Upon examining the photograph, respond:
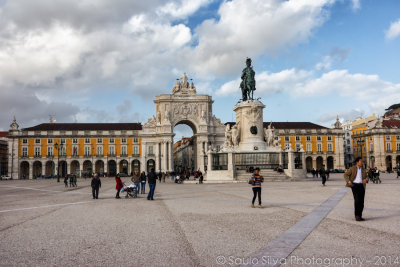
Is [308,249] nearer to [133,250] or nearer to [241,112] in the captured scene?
[133,250]

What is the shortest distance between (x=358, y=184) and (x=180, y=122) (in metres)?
73.5

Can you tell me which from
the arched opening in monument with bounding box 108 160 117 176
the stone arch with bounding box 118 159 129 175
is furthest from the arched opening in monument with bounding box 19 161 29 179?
the stone arch with bounding box 118 159 129 175

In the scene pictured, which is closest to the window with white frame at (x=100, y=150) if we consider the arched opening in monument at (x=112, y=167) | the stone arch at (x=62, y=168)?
the arched opening in monument at (x=112, y=167)

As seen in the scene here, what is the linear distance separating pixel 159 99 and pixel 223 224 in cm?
7358

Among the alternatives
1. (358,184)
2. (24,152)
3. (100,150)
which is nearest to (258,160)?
(358,184)

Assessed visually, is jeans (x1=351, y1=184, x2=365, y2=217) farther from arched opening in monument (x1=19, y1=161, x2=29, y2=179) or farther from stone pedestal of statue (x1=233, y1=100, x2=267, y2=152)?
arched opening in monument (x1=19, y1=161, x2=29, y2=179)

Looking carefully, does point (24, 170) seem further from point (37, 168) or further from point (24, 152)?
point (24, 152)

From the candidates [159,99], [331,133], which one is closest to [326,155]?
[331,133]

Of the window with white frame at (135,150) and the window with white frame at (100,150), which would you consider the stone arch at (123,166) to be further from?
the window with white frame at (100,150)

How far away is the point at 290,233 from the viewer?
7109mm

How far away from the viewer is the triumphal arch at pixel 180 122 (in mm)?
77688

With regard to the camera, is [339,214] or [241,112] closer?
[339,214]

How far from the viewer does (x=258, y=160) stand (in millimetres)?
28734

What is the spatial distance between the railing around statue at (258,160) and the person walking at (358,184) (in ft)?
64.7
